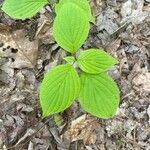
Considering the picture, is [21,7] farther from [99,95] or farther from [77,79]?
[99,95]

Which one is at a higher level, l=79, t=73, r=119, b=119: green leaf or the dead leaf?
l=79, t=73, r=119, b=119: green leaf

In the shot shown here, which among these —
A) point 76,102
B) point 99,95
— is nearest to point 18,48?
point 76,102

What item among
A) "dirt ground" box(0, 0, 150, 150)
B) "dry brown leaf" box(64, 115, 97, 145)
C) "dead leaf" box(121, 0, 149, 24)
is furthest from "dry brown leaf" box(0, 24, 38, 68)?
"dead leaf" box(121, 0, 149, 24)

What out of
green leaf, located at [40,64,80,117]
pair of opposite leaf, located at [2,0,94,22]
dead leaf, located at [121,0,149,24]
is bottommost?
dead leaf, located at [121,0,149,24]

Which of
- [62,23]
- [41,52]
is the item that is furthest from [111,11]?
[62,23]

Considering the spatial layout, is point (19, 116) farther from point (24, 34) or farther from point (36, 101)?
point (24, 34)

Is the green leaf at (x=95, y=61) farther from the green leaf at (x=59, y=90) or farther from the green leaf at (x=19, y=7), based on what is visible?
the green leaf at (x=19, y=7)

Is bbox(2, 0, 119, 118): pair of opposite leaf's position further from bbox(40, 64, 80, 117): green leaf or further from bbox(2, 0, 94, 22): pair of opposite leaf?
bbox(2, 0, 94, 22): pair of opposite leaf
